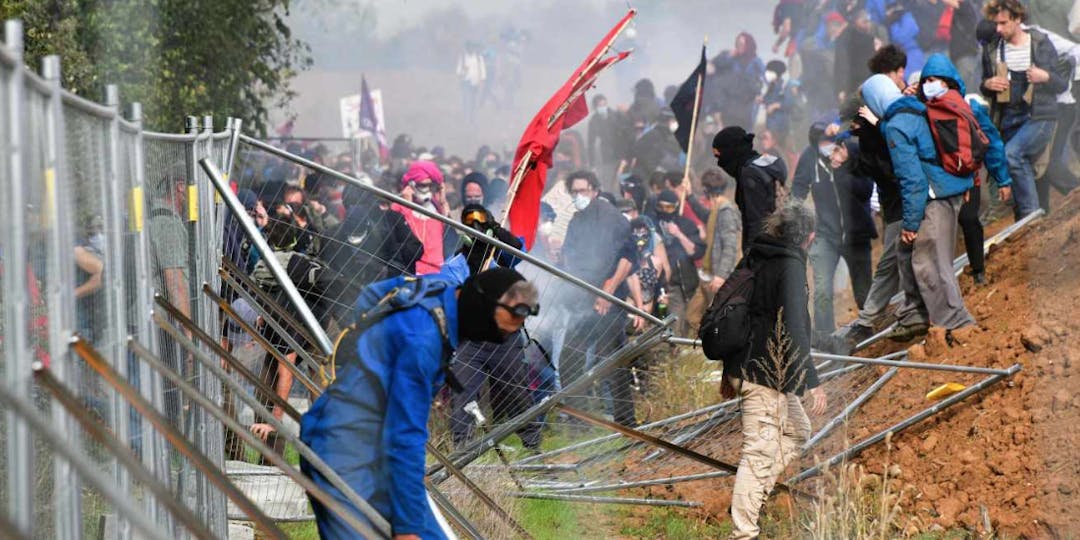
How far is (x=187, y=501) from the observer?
238 inches

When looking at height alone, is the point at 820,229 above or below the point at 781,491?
above

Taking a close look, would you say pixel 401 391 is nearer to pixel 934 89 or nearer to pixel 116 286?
pixel 116 286

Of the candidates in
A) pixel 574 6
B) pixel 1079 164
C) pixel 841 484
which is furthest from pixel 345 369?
pixel 574 6

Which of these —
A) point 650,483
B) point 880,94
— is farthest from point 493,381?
point 880,94

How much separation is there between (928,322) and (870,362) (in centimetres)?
114

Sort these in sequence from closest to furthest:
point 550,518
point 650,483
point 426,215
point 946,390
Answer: point 426,215 → point 550,518 → point 946,390 → point 650,483

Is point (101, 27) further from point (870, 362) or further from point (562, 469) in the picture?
point (870, 362)

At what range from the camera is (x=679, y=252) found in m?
12.9

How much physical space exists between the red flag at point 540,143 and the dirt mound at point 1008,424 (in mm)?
2314

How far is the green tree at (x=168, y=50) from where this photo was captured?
581 inches

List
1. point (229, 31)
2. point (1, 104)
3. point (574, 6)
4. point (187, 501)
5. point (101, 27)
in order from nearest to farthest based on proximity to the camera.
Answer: point (1, 104) < point (187, 501) < point (101, 27) < point (229, 31) < point (574, 6)

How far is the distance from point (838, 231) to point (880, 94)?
193 cm

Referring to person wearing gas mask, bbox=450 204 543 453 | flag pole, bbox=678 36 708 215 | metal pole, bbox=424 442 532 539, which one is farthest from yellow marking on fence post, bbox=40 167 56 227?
flag pole, bbox=678 36 708 215

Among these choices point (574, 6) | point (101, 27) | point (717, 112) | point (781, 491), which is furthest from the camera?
point (574, 6)
